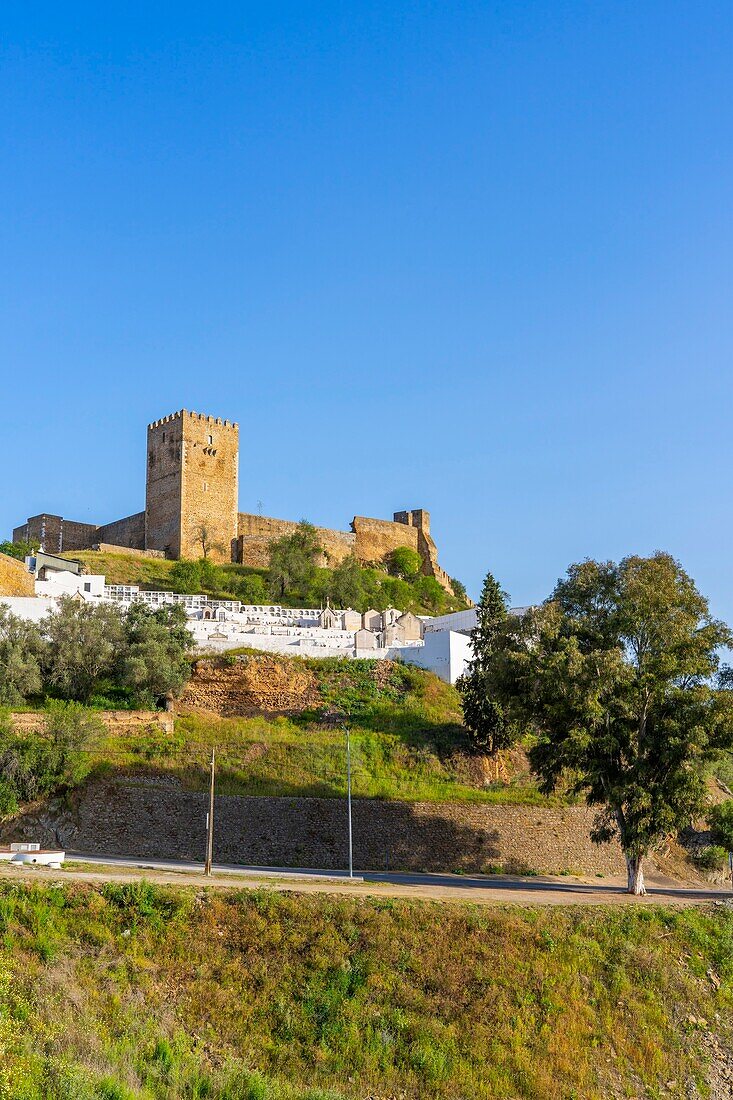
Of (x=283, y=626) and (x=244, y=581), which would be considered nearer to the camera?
(x=283, y=626)

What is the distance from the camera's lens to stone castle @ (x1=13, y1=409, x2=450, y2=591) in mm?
67375

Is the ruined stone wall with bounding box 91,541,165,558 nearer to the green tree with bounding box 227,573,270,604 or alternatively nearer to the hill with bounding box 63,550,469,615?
the hill with bounding box 63,550,469,615

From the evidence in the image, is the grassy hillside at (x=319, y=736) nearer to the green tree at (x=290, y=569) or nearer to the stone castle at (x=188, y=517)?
the green tree at (x=290, y=569)

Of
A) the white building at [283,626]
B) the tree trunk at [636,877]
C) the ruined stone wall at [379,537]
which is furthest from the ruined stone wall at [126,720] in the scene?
the ruined stone wall at [379,537]

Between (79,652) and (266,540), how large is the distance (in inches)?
1213

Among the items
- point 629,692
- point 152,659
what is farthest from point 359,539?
point 629,692

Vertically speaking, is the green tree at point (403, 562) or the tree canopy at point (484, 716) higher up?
the green tree at point (403, 562)

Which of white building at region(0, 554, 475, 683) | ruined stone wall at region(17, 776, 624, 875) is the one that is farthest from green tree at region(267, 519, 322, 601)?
ruined stone wall at region(17, 776, 624, 875)

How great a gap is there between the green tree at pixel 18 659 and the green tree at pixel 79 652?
1.69 ft

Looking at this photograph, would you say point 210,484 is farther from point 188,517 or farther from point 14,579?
point 14,579

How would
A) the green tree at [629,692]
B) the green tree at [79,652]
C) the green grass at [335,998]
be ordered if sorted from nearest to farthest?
the green grass at [335,998] < the green tree at [629,692] < the green tree at [79,652]

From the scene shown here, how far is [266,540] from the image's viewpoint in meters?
69.0

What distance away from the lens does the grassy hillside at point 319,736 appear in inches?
1361

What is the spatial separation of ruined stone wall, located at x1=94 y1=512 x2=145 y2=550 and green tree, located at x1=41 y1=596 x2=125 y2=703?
29236mm
